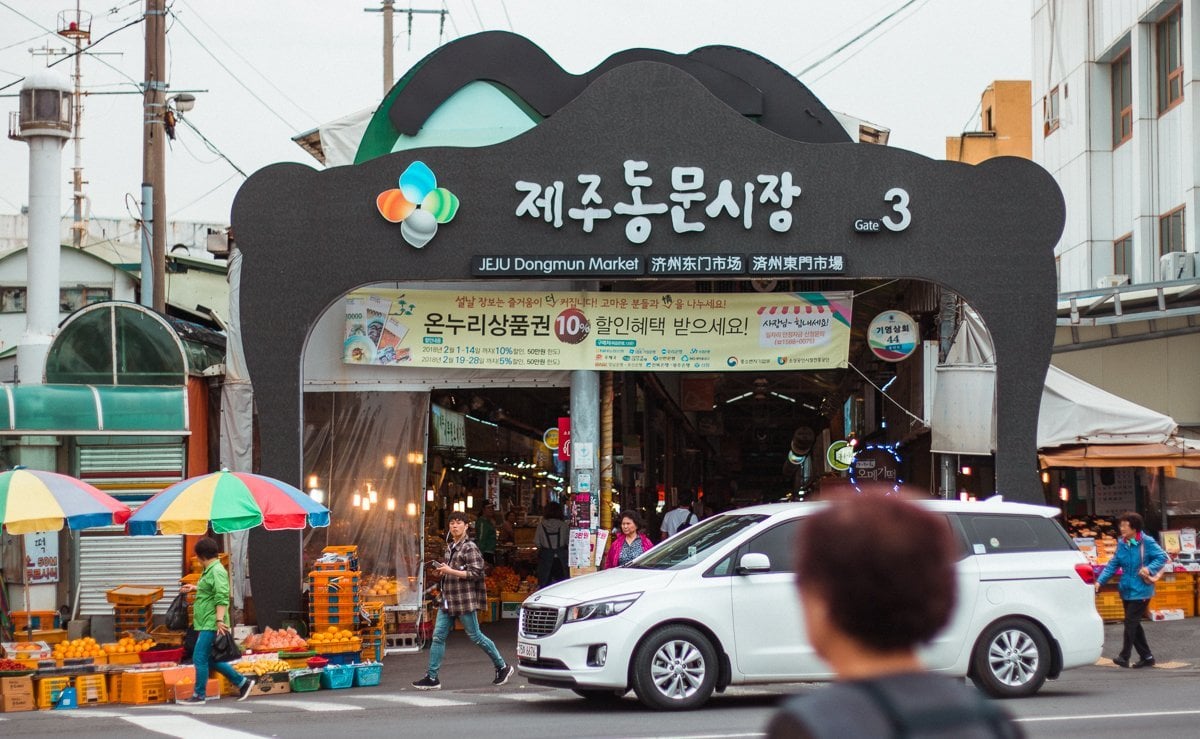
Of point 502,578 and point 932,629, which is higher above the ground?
point 932,629

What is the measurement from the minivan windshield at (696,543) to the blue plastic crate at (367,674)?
154 inches

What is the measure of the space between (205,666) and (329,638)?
165 centimetres

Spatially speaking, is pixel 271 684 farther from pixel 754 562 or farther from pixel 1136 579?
pixel 1136 579

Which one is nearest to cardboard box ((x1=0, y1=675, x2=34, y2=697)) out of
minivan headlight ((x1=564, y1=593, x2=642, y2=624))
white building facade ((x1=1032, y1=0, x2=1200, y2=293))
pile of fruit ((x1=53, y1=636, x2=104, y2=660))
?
pile of fruit ((x1=53, y1=636, x2=104, y2=660))

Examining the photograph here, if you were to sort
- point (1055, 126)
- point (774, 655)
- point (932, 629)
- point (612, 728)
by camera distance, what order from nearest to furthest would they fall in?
1. point (932, 629)
2. point (612, 728)
3. point (774, 655)
4. point (1055, 126)

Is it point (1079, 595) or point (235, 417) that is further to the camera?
point (235, 417)

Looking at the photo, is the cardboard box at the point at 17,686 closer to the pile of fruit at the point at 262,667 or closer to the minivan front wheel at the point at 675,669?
the pile of fruit at the point at 262,667

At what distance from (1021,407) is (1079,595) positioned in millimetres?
5685

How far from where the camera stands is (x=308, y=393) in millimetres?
20078

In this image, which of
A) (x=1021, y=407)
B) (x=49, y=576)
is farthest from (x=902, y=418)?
(x=49, y=576)

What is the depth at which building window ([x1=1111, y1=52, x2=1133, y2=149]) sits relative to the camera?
2855cm

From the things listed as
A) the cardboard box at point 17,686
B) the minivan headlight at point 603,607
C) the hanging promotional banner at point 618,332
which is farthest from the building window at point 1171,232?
the cardboard box at point 17,686

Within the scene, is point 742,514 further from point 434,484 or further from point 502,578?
point 434,484

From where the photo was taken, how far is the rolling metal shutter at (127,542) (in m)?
20.2
